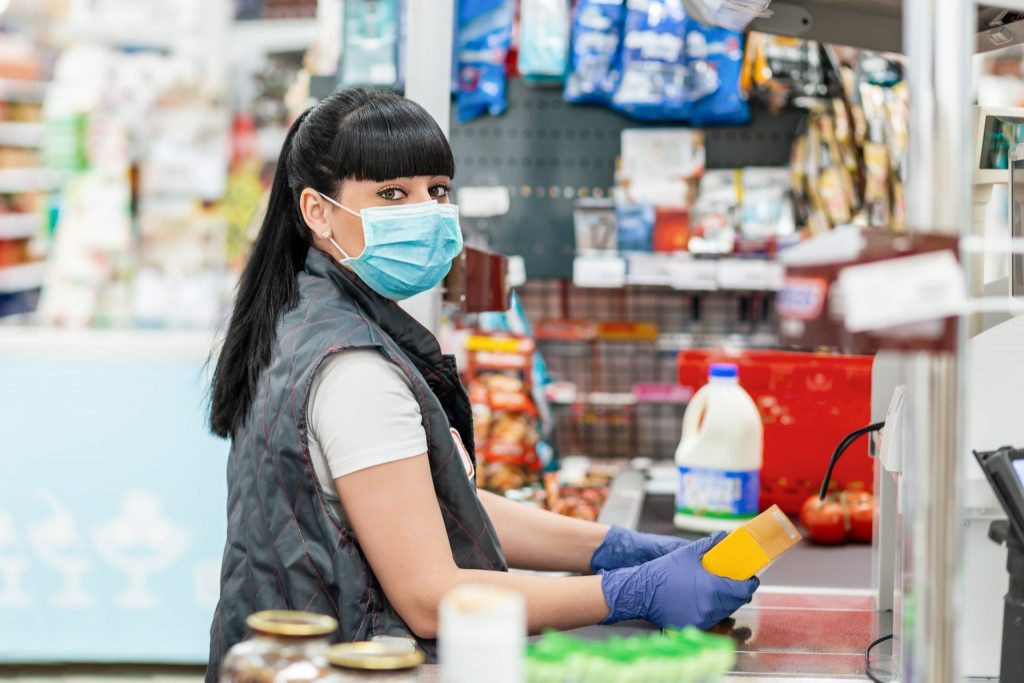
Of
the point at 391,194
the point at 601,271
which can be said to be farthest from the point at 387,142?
the point at 601,271

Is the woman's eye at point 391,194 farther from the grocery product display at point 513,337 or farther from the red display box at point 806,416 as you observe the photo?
the red display box at point 806,416

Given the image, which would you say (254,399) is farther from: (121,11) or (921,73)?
(121,11)

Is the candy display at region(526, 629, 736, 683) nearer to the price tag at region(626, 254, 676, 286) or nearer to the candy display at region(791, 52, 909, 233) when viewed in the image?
the price tag at region(626, 254, 676, 286)

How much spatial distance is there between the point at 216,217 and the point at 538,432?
2275 mm

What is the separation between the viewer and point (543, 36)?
172 inches

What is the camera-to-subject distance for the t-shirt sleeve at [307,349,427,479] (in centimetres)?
165

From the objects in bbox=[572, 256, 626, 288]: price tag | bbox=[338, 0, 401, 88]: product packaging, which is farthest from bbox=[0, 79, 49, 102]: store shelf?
bbox=[572, 256, 626, 288]: price tag

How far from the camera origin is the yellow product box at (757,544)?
176 centimetres

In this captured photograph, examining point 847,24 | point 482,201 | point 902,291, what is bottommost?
point 902,291

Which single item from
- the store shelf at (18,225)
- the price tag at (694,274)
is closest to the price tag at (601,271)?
the price tag at (694,274)

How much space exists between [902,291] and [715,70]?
3495 millimetres

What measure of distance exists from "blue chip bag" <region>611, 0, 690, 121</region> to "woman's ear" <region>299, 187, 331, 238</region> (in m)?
2.57

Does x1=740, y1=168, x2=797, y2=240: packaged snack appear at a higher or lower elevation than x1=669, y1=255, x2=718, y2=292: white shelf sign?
higher

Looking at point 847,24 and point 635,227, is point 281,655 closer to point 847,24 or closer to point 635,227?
point 847,24
